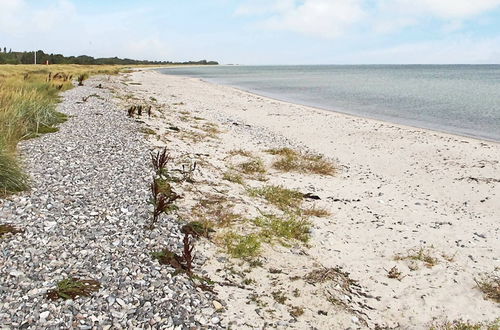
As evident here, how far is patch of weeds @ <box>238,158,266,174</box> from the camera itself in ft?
43.1

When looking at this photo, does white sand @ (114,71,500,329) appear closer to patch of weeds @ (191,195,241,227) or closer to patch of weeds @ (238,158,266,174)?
patch of weeds @ (238,158,266,174)

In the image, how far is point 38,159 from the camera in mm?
10539

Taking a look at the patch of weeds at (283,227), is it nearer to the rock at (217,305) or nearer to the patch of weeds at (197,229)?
the patch of weeds at (197,229)

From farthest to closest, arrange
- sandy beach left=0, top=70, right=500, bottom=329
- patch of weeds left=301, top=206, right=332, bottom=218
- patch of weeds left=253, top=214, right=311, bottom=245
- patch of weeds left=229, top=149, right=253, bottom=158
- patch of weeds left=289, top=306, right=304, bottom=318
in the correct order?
patch of weeds left=229, top=149, right=253, bottom=158, patch of weeds left=301, top=206, right=332, bottom=218, patch of weeds left=253, top=214, right=311, bottom=245, patch of weeds left=289, top=306, right=304, bottom=318, sandy beach left=0, top=70, right=500, bottom=329

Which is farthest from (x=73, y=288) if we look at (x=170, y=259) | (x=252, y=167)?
(x=252, y=167)

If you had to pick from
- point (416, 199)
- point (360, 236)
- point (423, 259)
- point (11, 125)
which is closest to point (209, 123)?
point (11, 125)

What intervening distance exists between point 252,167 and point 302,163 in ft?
7.23

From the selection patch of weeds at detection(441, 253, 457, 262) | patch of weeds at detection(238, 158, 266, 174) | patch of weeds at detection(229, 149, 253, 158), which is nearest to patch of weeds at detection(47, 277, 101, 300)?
patch of weeds at detection(441, 253, 457, 262)

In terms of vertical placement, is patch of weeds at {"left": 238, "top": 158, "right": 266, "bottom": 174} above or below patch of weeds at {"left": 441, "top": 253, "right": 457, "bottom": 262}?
above

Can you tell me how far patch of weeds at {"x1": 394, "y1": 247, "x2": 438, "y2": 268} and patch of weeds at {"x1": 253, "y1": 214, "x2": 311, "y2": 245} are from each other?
1960 millimetres

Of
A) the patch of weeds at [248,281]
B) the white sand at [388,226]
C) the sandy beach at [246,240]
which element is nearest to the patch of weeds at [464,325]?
the sandy beach at [246,240]

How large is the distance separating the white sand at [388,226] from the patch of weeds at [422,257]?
0.42 feet

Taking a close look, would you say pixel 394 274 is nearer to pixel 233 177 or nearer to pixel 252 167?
pixel 233 177

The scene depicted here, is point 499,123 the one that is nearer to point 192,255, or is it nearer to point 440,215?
point 440,215
